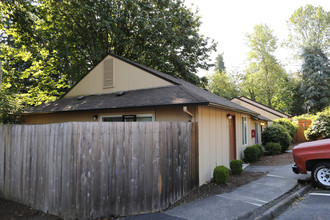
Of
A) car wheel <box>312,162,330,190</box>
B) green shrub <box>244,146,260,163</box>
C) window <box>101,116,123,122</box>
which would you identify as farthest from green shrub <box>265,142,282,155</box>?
window <box>101,116,123,122</box>

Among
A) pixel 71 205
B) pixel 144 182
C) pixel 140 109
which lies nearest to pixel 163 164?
pixel 144 182

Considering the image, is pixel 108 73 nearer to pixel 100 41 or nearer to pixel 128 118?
pixel 128 118

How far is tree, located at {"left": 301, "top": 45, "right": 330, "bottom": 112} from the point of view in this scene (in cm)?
3247

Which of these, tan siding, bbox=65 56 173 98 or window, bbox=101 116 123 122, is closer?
window, bbox=101 116 123 122

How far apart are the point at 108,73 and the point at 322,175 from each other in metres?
9.46

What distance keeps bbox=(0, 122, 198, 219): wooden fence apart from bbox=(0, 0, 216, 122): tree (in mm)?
8060

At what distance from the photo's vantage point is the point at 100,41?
50.1 feet

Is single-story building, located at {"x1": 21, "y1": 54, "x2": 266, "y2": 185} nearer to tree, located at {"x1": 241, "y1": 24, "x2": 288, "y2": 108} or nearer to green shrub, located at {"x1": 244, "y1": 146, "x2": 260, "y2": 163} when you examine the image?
green shrub, located at {"x1": 244, "y1": 146, "x2": 260, "y2": 163}

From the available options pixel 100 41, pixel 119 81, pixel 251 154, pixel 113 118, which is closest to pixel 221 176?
pixel 113 118

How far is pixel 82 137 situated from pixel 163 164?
1998 mm

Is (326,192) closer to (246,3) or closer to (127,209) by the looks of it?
(127,209)

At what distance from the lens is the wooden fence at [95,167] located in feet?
13.6

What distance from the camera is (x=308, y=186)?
6582 millimetres

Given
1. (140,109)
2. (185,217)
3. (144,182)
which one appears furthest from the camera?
(140,109)
